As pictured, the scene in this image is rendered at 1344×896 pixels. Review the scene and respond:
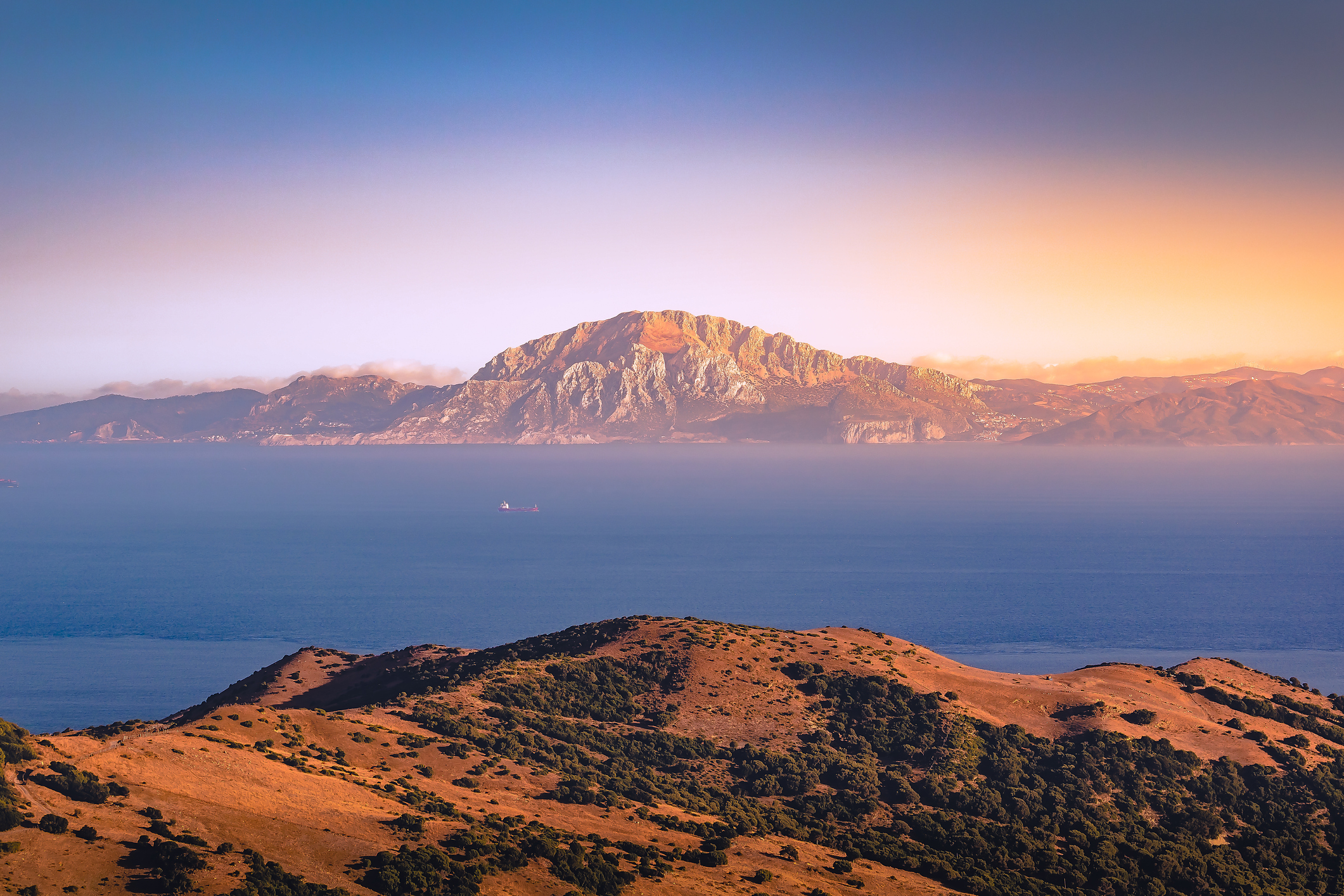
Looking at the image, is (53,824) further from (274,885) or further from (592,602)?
(592,602)

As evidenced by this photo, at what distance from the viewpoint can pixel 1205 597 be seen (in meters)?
149

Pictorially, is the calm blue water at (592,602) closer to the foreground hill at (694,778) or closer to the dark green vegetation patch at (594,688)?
the foreground hill at (694,778)

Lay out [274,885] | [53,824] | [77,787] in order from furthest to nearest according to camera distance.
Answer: [77,787] < [53,824] < [274,885]

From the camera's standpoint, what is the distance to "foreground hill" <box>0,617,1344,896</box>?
3869 centimetres

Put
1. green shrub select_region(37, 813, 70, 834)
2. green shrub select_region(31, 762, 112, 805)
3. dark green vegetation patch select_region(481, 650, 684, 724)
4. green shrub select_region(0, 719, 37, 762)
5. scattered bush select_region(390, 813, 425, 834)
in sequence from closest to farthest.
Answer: green shrub select_region(37, 813, 70, 834)
green shrub select_region(31, 762, 112, 805)
green shrub select_region(0, 719, 37, 762)
scattered bush select_region(390, 813, 425, 834)
dark green vegetation patch select_region(481, 650, 684, 724)

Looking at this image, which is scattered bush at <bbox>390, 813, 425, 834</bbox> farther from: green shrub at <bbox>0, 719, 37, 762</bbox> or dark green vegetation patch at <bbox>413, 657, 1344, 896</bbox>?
green shrub at <bbox>0, 719, 37, 762</bbox>

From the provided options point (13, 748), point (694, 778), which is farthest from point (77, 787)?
point (694, 778)

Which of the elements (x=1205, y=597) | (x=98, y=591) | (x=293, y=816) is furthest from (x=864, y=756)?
(x=98, y=591)

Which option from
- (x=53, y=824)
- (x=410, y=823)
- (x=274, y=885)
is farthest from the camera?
(x=410, y=823)

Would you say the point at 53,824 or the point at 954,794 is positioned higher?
the point at 53,824

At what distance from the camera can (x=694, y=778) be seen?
59.5 metres

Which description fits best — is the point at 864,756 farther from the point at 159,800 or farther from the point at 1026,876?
the point at 159,800

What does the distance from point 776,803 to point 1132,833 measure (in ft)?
64.2

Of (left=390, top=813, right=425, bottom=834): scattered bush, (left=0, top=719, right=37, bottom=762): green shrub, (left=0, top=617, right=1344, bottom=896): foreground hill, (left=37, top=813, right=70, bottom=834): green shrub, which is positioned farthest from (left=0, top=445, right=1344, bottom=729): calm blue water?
(left=37, top=813, right=70, bottom=834): green shrub
